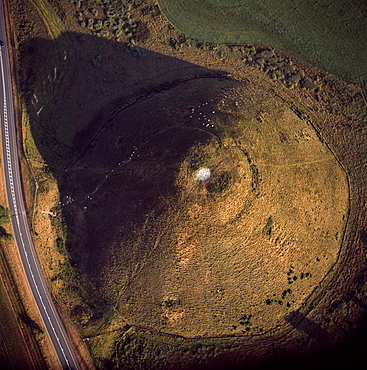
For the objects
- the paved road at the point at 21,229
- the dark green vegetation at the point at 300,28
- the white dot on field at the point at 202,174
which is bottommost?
the paved road at the point at 21,229

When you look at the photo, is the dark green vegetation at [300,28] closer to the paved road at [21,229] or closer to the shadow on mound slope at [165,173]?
the shadow on mound slope at [165,173]

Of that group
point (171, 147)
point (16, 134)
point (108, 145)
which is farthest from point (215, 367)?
point (16, 134)

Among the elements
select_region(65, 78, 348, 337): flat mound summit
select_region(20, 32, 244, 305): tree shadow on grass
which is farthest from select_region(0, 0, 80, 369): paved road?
select_region(65, 78, 348, 337): flat mound summit

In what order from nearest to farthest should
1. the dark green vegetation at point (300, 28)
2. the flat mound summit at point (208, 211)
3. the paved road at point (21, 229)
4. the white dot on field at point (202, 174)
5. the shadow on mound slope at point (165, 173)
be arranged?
the white dot on field at point (202, 174) < the flat mound summit at point (208, 211) < the shadow on mound slope at point (165, 173) < the paved road at point (21, 229) < the dark green vegetation at point (300, 28)

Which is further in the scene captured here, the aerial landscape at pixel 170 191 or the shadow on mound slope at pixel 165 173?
the aerial landscape at pixel 170 191

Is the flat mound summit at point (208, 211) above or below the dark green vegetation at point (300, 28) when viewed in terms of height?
below

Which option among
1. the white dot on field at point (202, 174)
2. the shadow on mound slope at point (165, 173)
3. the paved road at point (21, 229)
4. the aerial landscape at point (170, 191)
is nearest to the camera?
the white dot on field at point (202, 174)

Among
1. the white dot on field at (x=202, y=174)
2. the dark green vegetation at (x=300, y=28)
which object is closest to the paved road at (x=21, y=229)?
the white dot on field at (x=202, y=174)
